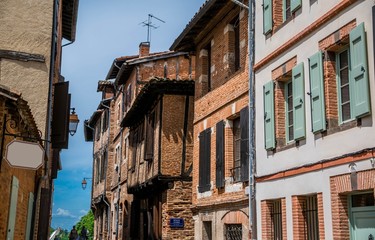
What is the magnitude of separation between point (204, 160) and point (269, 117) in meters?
4.49

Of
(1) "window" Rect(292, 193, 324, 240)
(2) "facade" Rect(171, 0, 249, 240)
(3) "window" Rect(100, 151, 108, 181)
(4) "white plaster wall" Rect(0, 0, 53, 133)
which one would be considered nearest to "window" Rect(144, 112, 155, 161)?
(2) "facade" Rect(171, 0, 249, 240)

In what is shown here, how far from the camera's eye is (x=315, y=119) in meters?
9.82

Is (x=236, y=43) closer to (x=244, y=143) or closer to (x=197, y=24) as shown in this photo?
(x=197, y=24)

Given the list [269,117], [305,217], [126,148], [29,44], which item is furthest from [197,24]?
[126,148]

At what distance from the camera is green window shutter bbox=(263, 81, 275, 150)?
11.6 metres

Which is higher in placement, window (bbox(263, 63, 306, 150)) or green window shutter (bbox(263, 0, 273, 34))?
green window shutter (bbox(263, 0, 273, 34))

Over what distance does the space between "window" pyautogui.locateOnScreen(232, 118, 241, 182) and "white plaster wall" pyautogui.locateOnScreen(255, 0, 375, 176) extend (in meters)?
1.35

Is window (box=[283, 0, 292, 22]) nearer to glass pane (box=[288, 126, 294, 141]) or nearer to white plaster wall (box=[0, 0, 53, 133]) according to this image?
glass pane (box=[288, 126, 294, 141])

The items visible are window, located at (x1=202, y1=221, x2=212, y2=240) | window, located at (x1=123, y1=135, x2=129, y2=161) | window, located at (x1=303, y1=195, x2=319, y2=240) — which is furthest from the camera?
window, located at (x1=123, y1=135, x2=129, y2=161)

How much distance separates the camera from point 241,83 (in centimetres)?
1377

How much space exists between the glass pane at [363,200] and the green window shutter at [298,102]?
1.76 metres

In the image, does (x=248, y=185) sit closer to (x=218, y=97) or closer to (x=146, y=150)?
(x=218, y=97)

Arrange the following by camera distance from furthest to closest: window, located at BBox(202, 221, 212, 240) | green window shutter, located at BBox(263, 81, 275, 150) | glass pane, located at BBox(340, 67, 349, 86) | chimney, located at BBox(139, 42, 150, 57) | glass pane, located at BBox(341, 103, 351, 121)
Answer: chimney, located at BBox(139, 42, 150, 57) → window, located at BBox(202, 221, 212, 240) → green window shutter, located at BBox(263, 81, 275, 150) → glass pane, located at BBox(340, 67, 349, 86) → glass pane, located at BBox(341, 103, 351, 121)

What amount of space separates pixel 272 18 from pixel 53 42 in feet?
19.5
